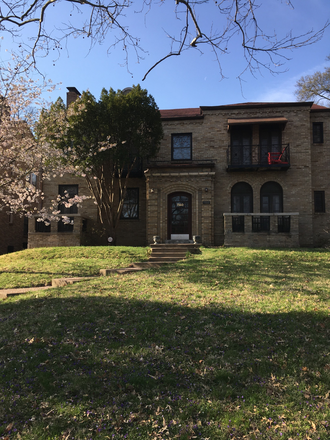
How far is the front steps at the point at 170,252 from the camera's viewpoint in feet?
42.7

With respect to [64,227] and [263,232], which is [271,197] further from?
[64,227]

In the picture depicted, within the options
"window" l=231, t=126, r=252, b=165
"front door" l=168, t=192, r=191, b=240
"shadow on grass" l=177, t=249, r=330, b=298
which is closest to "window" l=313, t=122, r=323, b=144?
"window" l=231, t=126, r=252, b=165

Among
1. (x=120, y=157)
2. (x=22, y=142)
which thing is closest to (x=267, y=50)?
(x=22, y=142)

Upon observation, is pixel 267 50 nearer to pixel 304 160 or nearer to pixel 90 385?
pixel 90 385

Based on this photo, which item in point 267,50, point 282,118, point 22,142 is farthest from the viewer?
point 282,118

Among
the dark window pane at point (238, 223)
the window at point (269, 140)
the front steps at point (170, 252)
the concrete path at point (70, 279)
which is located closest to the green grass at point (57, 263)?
the concrete path at point (70, 279)

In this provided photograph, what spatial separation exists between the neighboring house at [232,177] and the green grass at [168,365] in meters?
10.3

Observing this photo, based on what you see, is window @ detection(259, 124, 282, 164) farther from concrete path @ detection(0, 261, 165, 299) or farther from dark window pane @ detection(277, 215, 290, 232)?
concrete path @ detection(0, 261, 165, 299)

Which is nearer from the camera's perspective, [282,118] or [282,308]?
[282,308]

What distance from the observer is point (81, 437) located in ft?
8.93

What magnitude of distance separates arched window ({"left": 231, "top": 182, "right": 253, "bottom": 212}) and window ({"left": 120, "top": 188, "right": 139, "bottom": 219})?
20.3ft

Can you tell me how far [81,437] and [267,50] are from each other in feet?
17.1

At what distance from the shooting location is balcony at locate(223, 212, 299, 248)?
15.6m

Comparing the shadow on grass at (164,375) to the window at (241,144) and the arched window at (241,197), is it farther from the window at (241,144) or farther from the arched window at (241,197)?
the window at (241,144)
